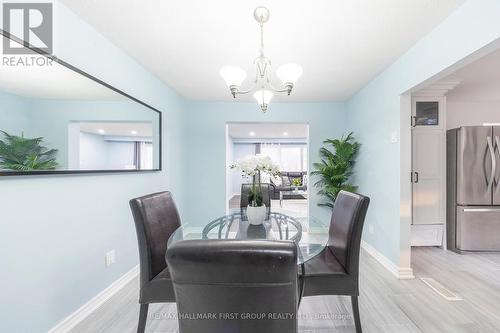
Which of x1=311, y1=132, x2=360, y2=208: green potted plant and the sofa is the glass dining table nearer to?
x1=311, y1=132, x2=360, y2=208: green potted plant

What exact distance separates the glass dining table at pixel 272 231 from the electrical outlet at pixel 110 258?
2.39 ft

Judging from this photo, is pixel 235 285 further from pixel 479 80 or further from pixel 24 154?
pixel 479 80

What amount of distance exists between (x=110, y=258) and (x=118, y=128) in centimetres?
119

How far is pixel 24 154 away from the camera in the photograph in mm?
1296

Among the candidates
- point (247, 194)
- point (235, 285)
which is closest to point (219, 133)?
point (247, 194)

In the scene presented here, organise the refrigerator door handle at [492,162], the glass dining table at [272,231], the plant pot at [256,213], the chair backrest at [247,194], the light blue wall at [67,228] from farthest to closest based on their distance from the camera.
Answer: the refrigerator door handle at [492,162] → the chair backrest at [247,194] → the plant pot at [256,213] → the glass dining table at [272,231] → the light blue wall at [67,228]

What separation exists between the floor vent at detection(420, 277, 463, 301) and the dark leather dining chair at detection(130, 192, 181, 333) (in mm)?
2394

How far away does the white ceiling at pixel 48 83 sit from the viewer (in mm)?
1238

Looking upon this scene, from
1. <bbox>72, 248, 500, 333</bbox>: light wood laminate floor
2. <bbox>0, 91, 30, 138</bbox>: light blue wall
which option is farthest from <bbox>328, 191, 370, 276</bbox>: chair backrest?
<bbox>0, 91, 30, 138</bbox>: light blue wall

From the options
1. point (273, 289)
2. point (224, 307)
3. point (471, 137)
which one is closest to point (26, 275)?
point (224, 307)

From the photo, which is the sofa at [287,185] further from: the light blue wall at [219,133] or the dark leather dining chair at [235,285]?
the dark leather dining chair at [235,285]

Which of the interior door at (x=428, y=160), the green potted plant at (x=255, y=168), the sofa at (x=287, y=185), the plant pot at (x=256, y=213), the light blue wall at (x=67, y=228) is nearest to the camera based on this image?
the light blue wall at (x=67, y=228)

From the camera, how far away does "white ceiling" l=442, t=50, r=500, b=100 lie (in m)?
2.44

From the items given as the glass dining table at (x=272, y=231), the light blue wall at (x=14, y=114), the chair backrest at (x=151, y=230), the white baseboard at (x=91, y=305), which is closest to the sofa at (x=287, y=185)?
the glass dining table at (x=272, y=231)
